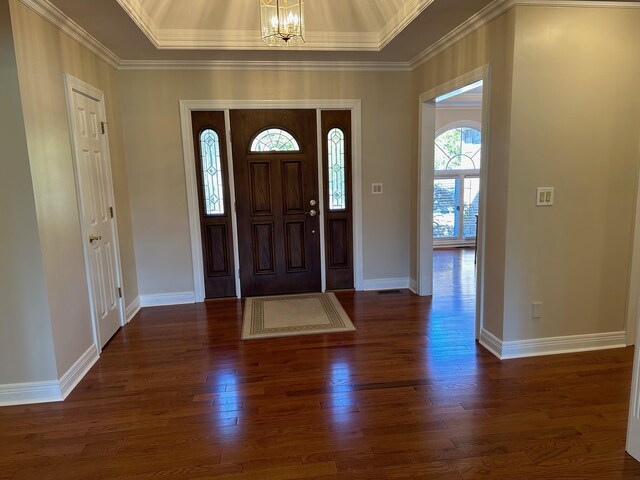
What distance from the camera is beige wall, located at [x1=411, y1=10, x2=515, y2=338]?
2.87 meters

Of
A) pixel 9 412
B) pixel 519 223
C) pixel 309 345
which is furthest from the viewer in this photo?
pixel 309 345

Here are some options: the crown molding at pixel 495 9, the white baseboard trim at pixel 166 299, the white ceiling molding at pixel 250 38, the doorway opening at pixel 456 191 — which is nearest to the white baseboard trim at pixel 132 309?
the white baseboard trim at pixel 166 299

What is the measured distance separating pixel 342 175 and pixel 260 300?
1694mm

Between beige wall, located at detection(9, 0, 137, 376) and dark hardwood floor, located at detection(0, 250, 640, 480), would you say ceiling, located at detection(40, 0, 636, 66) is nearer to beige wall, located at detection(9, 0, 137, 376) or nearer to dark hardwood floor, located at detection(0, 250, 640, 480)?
beige wall, located at detection(9, 0, 137, 376)

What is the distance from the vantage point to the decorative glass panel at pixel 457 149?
24.2 ft

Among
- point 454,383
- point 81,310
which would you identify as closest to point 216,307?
point 81,310

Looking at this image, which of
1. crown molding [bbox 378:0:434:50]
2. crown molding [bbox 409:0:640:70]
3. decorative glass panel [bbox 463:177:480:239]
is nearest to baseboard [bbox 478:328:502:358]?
crown molding [bbox 409:0:640:70]

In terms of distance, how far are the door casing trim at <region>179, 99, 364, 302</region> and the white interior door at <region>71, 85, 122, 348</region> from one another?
2.75 ft

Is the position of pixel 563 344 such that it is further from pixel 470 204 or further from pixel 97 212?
pixel 470 204

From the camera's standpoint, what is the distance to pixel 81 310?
3084 mm

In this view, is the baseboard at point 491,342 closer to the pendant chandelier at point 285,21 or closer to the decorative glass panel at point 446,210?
the pendant chandelier at point 285,21

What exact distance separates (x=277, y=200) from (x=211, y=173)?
0.77 metres

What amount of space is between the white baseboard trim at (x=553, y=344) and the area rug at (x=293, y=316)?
4.03ft

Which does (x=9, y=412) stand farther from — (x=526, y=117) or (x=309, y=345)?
(x=526, y=117)
